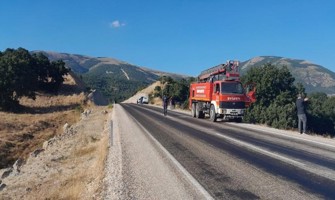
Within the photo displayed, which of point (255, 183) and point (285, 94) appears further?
point (285, 94)

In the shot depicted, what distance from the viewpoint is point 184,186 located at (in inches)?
328

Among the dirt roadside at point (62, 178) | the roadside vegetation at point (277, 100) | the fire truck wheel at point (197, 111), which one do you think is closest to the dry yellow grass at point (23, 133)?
the dirt roadside at point (62, 178)

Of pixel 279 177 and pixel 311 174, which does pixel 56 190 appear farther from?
pixel 311 174

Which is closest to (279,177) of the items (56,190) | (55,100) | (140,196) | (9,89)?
(140,196)

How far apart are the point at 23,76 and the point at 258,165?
62129mm

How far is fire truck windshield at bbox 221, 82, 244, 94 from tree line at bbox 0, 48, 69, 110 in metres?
41.5

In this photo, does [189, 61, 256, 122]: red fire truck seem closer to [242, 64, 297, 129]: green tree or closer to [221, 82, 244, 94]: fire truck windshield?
[221, 82, 244, 94]: fire truck windshield

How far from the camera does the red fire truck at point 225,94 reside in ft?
81.4

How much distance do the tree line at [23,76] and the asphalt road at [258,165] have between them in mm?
49136

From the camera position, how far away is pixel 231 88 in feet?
82.9

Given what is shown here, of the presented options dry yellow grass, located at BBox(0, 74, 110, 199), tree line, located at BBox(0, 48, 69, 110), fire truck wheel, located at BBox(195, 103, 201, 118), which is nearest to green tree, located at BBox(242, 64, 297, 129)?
fire truck wheel, located at BBox(195, 103, 201, 118)

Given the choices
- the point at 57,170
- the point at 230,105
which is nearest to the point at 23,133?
the point at 230,105

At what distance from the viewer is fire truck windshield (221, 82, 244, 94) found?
25.1 m

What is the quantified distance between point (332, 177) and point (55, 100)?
70366 mm
